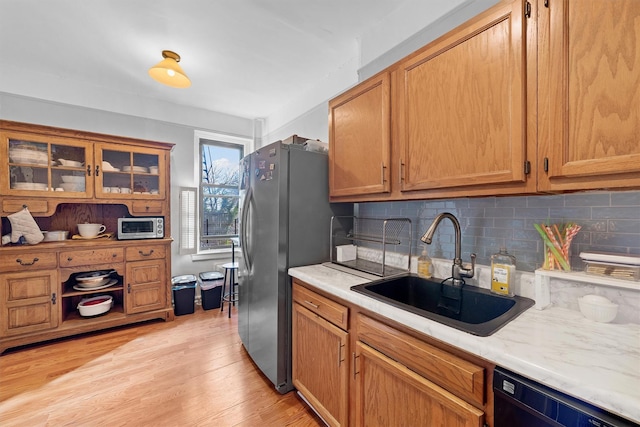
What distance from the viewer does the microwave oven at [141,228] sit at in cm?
278

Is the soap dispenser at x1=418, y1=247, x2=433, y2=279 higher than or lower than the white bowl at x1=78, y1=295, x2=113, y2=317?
higher

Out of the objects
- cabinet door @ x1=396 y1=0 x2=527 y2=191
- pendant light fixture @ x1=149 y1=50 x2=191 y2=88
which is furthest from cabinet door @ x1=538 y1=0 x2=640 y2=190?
pendant light fixture @ x1=149 y1=50 x2=191 y2=88

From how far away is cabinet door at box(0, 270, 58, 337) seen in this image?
2.26 metres

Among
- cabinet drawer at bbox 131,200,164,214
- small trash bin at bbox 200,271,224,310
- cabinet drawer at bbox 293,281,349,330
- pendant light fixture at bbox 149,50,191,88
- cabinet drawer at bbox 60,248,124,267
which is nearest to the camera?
cabinet drawer at bbox 293,281,349,330

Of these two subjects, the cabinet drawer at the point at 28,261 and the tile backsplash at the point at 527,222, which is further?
the cabinet drawer at the point at 28,261

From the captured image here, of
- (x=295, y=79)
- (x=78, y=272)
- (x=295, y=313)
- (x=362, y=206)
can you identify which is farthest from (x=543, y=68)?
(x=78, y=272)

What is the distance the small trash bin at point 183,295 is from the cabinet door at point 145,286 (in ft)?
0.51

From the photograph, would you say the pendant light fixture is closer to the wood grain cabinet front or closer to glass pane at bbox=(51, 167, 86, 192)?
glass pane at bbox=(51, 167, 86, 192)

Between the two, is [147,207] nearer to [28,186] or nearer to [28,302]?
[28,186]

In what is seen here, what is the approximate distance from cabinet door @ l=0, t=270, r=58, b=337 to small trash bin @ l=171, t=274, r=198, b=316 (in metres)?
1.01

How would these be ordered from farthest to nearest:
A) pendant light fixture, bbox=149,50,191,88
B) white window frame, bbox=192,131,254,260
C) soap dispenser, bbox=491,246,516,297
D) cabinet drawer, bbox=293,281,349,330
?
1. white window frame, bbox=192,131,254,260
2. pendant light fixture, bbox=149,50,191,88
3. cabinet drawer, bbox=293,281,349,330
4. soap dispenser, bbox=491,246,516,297

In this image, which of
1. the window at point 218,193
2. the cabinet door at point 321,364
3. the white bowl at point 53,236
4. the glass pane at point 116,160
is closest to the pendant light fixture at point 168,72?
the glass pane at point 116,160

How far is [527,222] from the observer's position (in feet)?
4.02

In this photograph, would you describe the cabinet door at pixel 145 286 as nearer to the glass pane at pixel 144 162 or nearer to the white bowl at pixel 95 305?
the white bowl at pixel 95 305
